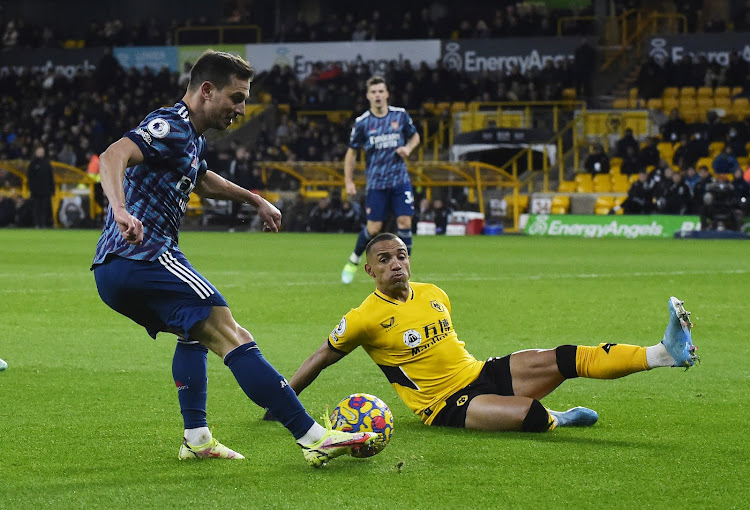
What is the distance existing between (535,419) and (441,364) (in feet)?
1.88

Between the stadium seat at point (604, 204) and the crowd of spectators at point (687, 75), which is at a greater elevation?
the crowd of spectators at point (687, 75)

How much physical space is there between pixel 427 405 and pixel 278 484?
1.47 m

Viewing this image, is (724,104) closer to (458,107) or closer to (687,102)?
(687,102)

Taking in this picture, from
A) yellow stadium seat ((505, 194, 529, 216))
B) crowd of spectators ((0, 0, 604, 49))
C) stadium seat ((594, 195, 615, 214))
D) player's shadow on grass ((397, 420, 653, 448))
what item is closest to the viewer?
player's shadow on grass ((397, 420, 653, 448))

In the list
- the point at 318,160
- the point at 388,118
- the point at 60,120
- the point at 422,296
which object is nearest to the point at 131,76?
the point at 60,120

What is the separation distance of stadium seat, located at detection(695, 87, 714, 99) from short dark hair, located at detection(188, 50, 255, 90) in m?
29.0

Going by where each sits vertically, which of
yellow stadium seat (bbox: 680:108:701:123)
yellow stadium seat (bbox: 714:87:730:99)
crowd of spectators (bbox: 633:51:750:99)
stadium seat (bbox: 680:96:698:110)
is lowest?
yellow stadium seat (bbox: 680:108:701:123)

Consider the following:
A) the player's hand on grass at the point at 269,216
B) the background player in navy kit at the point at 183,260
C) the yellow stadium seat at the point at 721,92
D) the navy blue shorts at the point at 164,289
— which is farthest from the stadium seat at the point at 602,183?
the navy blue shorts at the point at 164,289

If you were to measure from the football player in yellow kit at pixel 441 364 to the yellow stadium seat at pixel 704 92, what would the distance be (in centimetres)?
2778

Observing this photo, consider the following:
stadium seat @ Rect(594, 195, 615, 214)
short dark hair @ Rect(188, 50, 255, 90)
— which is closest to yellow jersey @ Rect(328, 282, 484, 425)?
short dark hair @ Rect(188, 50, 255, 90)

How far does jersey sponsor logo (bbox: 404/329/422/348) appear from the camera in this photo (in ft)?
19.2

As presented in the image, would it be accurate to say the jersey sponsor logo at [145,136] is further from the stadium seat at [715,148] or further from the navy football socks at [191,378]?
the stadium seat at [715,148]

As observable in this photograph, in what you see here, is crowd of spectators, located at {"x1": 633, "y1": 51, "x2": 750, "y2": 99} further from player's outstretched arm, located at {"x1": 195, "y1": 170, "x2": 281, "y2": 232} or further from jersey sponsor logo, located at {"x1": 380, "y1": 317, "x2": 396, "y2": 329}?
player's outstretched arm, located at {"x1": 195, "y1": 170, "x2": 281, "y2": 232}

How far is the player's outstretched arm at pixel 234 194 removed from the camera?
5457mm
